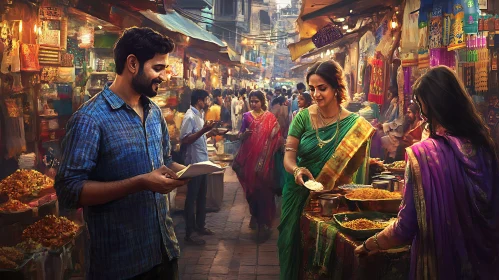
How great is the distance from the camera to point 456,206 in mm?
2400

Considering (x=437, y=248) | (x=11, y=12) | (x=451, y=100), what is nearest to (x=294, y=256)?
(x=437, y=248)

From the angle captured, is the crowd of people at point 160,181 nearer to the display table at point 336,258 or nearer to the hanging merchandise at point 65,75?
the display table at point 336,258

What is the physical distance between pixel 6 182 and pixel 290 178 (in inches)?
131

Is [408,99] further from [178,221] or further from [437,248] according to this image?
[437,248]

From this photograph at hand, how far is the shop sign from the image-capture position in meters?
6.39

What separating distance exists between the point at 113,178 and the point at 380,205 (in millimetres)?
1949

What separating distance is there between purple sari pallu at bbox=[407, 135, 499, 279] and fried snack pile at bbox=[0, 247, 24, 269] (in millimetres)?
3576

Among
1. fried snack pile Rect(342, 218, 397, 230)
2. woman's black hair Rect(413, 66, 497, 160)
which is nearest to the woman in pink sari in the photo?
fried snack pile Rect(342, 218, 397, 230)

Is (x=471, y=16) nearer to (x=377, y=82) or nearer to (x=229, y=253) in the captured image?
(x=229, y=253)

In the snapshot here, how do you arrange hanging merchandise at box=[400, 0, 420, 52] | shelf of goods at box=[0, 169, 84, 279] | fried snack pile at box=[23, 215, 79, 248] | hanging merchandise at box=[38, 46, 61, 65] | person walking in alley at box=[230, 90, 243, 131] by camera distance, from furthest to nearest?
1. person walking in alley at box=[230, 90, 243, 131]
2. hanging merchandise at box=[400, 0, 420, 52]
3. hanging merchandise at box=[38, 46, 61, 65]
4. fried snack pile at box=[23, 215, 79, 248]
5. shelf of goods at box=[0, 169, 84, 279]

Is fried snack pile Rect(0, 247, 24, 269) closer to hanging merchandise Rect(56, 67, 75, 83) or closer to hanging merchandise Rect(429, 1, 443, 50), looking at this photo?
hanging merchandise Rect(56, 67, 75, 83)

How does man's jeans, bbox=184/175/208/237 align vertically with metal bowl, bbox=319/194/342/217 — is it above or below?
below

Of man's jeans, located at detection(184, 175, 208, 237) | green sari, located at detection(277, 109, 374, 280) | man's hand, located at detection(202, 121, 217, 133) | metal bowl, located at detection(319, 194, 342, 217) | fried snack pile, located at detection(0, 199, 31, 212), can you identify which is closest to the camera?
metal bowl, located at detection(319, 194, 342, 217)

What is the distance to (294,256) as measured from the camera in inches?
164
